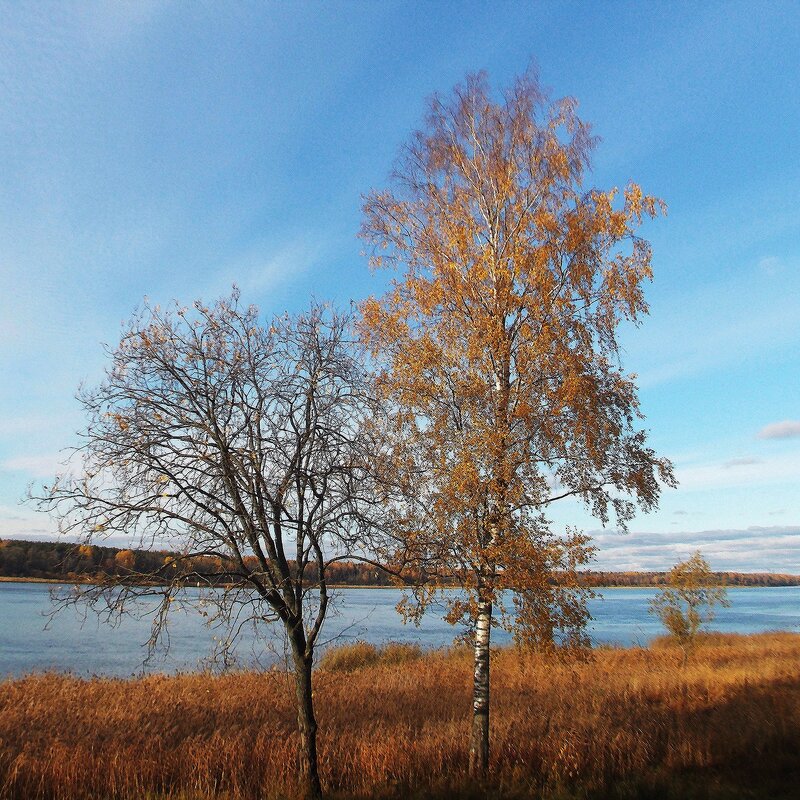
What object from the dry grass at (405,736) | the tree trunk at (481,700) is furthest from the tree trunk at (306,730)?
the tree trunk at (481,700)

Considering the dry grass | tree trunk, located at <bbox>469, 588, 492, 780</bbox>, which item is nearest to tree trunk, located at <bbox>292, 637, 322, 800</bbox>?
the dry grass

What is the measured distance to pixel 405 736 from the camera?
1108cm

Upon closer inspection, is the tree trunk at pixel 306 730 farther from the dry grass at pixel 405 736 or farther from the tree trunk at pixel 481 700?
the tree trunk at pixel 481 700

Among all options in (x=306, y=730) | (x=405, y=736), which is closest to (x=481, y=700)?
(x=405, y=736)

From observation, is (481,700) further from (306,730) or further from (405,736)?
(306,730)

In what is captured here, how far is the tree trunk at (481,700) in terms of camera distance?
31.5 feet

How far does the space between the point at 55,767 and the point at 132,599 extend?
9.64 feet

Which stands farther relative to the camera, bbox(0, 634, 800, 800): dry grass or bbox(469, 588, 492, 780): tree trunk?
bbox(469, 588, 492, 780): tree trunk

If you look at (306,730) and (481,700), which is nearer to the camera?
(306,730)

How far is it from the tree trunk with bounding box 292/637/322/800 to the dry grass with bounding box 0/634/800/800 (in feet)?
0.87

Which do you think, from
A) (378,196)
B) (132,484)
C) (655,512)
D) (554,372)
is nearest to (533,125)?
(378,196)

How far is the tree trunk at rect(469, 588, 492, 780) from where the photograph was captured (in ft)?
31.5

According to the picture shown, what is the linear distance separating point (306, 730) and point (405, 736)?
3.11 metres

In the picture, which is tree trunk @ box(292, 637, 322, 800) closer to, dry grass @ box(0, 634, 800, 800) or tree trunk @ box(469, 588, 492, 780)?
dry grass @ box(0, 634, 800, 800)
